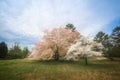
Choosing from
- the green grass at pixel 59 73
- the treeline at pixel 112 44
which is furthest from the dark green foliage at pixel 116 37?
the green grass at pixel 59 73

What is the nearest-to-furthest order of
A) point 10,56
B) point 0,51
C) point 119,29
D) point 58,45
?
point 58,45, point 119,29, point 0,51, point 10,56

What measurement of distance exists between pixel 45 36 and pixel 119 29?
2026cm

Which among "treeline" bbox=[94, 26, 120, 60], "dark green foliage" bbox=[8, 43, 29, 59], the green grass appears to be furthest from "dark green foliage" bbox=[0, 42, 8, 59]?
"treeline" bbox=[94, 26, 120, 60]

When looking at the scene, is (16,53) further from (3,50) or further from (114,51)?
(114,51)

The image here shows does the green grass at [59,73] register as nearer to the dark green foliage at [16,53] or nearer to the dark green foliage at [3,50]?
the dark green foliage at [3,50]

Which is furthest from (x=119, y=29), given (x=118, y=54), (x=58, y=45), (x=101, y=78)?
(x=101, y=78)

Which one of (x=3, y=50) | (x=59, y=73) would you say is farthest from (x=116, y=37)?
(x=3, y=50)

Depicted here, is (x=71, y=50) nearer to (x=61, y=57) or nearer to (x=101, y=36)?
(x=61, y=57)

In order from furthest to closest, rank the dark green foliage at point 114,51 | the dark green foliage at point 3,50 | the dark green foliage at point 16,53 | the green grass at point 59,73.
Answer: the dark green foliage at point 16,53
the dark green foliage at point 3,50
the dark green foliage at point 114,51
the green grass at point 59,73

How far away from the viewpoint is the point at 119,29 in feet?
115

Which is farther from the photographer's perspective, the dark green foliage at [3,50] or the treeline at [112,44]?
the dark green foliage at [3,50]

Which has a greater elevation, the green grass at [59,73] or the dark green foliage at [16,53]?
the dark green foliage at [16,53]

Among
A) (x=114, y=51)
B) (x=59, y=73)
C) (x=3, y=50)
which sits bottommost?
(x=59, y=73)

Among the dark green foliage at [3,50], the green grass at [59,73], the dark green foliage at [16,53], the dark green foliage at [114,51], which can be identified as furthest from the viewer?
the dark green foliage at [16,53]
